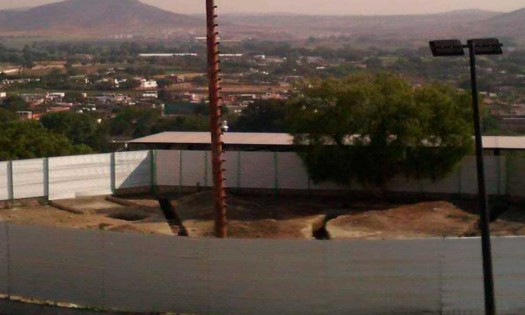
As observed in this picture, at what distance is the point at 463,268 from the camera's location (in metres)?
14.5

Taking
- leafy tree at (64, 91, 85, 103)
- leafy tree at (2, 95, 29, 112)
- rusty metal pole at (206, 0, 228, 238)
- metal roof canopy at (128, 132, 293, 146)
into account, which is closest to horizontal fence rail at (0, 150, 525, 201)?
metal roof canopy at (128, 132, 293, 146)

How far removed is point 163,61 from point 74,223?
339 ft

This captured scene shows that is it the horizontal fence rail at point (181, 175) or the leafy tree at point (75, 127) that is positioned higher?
the leafy tree at point (75, 127)

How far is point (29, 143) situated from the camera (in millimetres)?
36438

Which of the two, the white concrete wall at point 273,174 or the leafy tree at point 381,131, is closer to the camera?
the leafy tree at point 381,131

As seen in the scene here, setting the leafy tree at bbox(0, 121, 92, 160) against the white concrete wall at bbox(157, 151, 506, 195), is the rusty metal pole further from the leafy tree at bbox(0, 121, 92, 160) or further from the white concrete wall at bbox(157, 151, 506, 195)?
the leafy tree at bbox(0, 121, 92, 160)

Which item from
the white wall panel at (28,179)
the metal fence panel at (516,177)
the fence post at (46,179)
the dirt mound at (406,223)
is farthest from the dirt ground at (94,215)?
the metal fence panel at (516,177)

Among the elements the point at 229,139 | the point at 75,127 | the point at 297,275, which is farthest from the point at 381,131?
the point at 75,127

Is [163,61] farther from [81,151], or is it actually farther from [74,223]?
[74,223]

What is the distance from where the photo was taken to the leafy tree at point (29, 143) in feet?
117

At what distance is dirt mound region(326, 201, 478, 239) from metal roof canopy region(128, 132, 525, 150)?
4.01 meters

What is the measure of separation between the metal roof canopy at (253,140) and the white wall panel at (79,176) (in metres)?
3.09

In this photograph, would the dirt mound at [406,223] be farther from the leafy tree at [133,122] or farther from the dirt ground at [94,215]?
the leafy tree at [133,122]

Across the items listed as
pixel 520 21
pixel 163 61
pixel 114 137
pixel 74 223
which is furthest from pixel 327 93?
pixel 520 21
